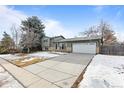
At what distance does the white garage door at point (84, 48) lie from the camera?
1264 centimetres

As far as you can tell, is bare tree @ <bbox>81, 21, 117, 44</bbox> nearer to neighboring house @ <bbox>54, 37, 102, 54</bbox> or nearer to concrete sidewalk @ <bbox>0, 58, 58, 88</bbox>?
neighboring house @ <bbox>54, 37, 102, 54</bbox>

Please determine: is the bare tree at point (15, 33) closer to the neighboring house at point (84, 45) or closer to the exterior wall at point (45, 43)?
the exterior wall at point (45, 43)

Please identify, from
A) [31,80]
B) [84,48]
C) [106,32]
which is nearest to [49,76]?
[31,80]

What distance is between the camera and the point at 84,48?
44.1 feet

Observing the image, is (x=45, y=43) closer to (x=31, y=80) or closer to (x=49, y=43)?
(x=49, y=43)

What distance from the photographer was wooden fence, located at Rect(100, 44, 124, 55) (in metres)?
11.4

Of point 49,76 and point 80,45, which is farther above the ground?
point 80,45

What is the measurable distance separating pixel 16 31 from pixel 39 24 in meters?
5.36

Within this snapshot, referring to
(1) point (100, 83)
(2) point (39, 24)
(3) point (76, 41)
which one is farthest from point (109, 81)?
(2) point (39, 24)

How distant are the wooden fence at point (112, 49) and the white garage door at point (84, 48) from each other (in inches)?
42.9

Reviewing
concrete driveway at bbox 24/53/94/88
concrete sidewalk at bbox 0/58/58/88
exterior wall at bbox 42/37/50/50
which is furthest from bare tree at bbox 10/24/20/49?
concrete sidewalk at bbox 0/58/58/88

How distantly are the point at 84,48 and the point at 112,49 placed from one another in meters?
3.33

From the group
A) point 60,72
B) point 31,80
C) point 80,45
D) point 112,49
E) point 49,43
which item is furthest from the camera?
point 49,43
